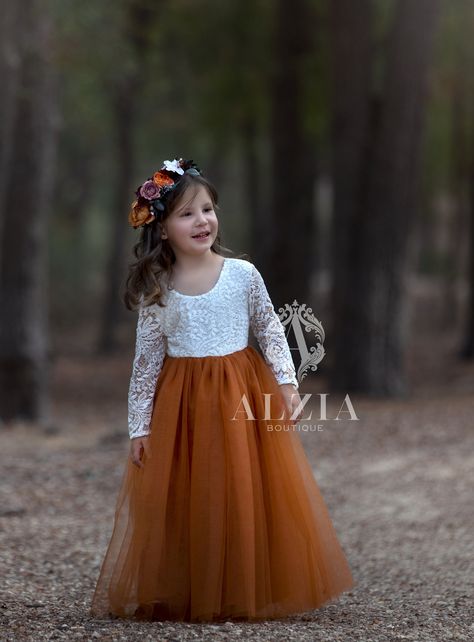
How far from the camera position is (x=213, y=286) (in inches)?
160

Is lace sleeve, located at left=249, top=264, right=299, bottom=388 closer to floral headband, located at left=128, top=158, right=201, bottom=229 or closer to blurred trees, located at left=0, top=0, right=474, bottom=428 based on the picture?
floral headband, located at left=128, top=158, right=201, bottom=229

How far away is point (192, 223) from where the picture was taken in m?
4.04

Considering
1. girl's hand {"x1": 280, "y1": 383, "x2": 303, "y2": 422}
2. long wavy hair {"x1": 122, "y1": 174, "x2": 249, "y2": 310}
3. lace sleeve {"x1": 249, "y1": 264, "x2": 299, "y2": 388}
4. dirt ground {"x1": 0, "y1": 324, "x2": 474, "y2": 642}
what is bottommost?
dirt ground {"x1": 0, "y1": 324, "x2": 474, "y2": 642}

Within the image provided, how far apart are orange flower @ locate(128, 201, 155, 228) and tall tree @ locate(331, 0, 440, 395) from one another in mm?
7785

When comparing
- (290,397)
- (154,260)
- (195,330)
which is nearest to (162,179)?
(154,260)

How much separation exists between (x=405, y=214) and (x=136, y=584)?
824cm

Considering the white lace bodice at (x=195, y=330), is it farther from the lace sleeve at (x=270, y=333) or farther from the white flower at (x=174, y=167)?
the white flower at (x=174, y=167)

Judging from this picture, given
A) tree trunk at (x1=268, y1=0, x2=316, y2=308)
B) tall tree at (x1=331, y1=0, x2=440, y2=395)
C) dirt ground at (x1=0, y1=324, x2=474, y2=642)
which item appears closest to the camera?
dirt ground at (x1=0, y1=324, x2=474, y2=642)

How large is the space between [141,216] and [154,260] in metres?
0.18

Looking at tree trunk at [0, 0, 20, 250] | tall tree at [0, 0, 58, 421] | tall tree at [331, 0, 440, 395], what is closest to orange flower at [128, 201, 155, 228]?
tree trunk at [0, 0, 20, 250]

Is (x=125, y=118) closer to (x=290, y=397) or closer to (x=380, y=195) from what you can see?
(x=380, y=195)

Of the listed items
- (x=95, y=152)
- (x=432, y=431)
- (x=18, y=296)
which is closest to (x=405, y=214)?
(x=432, y=431)

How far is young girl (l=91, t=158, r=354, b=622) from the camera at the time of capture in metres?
3.90

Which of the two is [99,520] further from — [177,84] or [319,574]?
[177,84]
